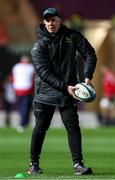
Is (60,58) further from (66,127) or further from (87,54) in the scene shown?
(66,127)

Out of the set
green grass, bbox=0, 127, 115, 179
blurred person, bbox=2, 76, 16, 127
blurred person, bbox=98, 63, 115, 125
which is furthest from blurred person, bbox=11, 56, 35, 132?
blurred person, bbox=98, 63, 115, 125

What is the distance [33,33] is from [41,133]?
2215 cm

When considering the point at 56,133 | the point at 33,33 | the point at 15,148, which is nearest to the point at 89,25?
the point at 33,33

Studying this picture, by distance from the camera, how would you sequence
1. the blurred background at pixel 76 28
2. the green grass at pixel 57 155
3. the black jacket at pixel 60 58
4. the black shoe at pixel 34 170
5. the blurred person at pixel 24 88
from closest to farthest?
the black jacket at pixel 60 58
the black shoe at pixel 34 170
the green grass at pixel 57 155
the blurred person at pixel 24 88
the blurred background at pixel 76 28

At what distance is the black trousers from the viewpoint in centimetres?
1359

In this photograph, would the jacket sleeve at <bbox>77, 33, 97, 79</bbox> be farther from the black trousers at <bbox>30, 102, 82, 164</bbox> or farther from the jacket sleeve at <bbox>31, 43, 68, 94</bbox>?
the black trousers at <bbox>30, 102, 82, 164</bbox>

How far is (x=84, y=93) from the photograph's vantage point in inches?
523

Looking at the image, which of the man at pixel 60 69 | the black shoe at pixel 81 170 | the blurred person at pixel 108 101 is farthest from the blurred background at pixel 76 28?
the black shoe at pixel 81 170

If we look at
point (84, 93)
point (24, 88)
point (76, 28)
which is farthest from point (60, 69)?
point (76, 28)

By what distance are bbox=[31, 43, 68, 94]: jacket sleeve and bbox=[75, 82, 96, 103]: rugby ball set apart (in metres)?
0.20

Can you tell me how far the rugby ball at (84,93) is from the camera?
13.3 meters

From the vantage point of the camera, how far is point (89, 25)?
35375 millimetres

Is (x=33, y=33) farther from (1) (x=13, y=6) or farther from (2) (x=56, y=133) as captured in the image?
(2) (x=56, y=133)

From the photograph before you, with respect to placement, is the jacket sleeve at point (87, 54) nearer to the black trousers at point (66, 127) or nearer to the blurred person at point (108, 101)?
the black trousers at point (66, 127)
